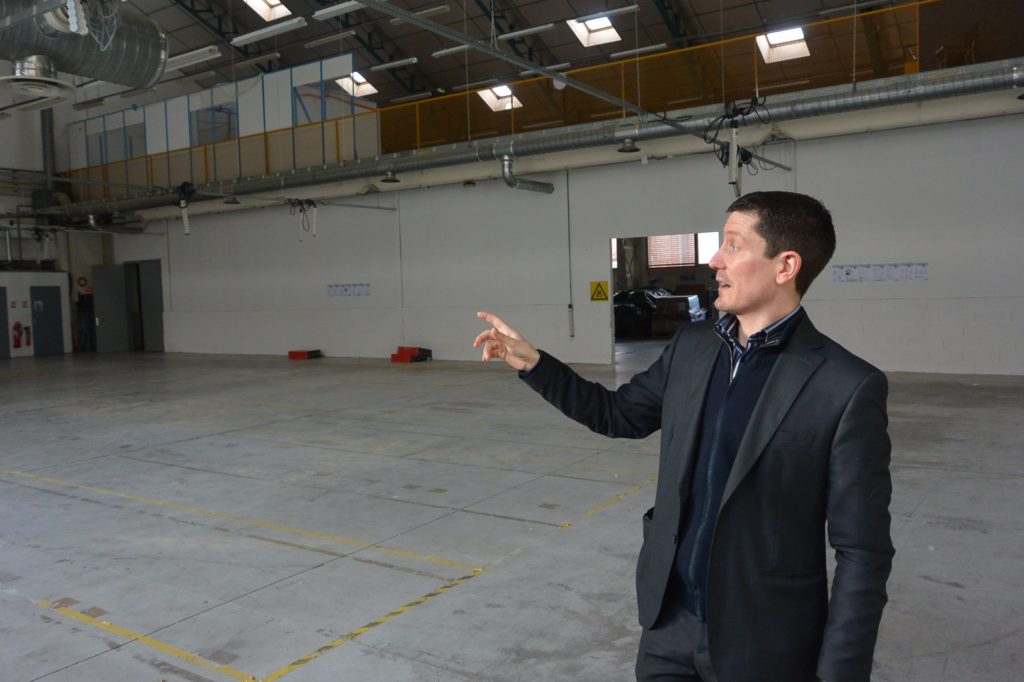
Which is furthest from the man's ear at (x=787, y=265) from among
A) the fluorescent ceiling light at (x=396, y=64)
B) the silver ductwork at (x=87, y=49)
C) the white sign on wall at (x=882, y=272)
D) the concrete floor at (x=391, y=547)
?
the fluorescent ceiling light at (x=396, y=64)

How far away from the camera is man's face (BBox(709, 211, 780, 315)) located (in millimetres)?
1850

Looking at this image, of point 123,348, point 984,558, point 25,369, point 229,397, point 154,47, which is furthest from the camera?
point 123,348

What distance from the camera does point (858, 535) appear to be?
1699mm

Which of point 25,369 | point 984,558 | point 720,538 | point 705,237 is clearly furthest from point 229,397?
point 705,237

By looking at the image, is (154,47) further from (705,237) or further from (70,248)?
(705,237)

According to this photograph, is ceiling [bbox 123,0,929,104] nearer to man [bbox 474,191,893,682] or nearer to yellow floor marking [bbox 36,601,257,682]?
yellow floor marking [bbox 36,601,257,682]

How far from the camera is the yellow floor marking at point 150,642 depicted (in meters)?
3.57

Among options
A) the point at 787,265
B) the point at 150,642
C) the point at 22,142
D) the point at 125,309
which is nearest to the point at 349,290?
the point at 125,309

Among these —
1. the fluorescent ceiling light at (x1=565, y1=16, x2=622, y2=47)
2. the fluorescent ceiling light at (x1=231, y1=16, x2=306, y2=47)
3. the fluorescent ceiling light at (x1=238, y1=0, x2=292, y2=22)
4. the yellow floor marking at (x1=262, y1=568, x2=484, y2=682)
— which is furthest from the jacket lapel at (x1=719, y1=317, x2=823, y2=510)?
the fluorescent ceiling light at (x1=238, y1=0, x2=292, y2=22)

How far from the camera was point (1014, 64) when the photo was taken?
1123cm

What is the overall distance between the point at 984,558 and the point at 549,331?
43.9 ft

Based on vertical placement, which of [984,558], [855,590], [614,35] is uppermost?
[614,35]

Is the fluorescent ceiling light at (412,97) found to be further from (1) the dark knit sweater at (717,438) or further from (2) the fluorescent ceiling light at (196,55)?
(1) the dark knit sweater at (717,438)

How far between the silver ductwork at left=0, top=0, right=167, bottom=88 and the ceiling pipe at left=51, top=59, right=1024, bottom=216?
6802 mm
